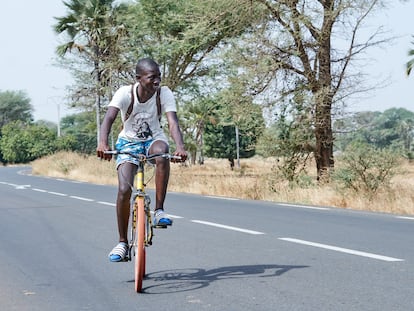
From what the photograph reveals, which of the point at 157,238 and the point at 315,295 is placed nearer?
the point at 315,295

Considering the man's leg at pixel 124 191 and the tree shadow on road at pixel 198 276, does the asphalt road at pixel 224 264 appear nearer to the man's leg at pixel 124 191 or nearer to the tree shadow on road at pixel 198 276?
the tree shadow on road at pixel 198 276

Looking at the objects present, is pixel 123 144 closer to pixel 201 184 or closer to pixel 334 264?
pixel 334 264

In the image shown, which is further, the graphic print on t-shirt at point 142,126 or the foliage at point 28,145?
the foliage at point 28,145

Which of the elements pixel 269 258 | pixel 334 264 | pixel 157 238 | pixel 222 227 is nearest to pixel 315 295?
pixel 334 264

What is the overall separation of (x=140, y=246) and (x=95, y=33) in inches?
1325

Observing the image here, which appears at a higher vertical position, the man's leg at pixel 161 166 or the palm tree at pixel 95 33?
the palm tree at pixel 95 33

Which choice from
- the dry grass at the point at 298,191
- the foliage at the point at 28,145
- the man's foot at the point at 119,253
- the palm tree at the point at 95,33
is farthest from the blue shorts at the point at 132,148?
the foliage at the point at 28,145

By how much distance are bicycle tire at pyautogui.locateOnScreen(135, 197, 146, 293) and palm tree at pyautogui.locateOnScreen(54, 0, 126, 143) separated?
2952 cm

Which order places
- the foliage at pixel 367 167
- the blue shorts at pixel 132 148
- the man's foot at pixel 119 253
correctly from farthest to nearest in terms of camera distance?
the foliage at pixel 367 167 → the blue shorts at pixel 132 148 → the man's foot at pixel 119 253

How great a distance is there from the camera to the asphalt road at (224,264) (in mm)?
5582

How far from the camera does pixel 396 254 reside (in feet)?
24.9

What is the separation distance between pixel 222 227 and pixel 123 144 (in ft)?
15.0

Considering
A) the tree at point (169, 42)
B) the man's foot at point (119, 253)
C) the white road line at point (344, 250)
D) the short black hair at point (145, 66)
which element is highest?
the tree at point (169, 42)

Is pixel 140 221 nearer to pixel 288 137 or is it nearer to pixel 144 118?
pixel 144 118
